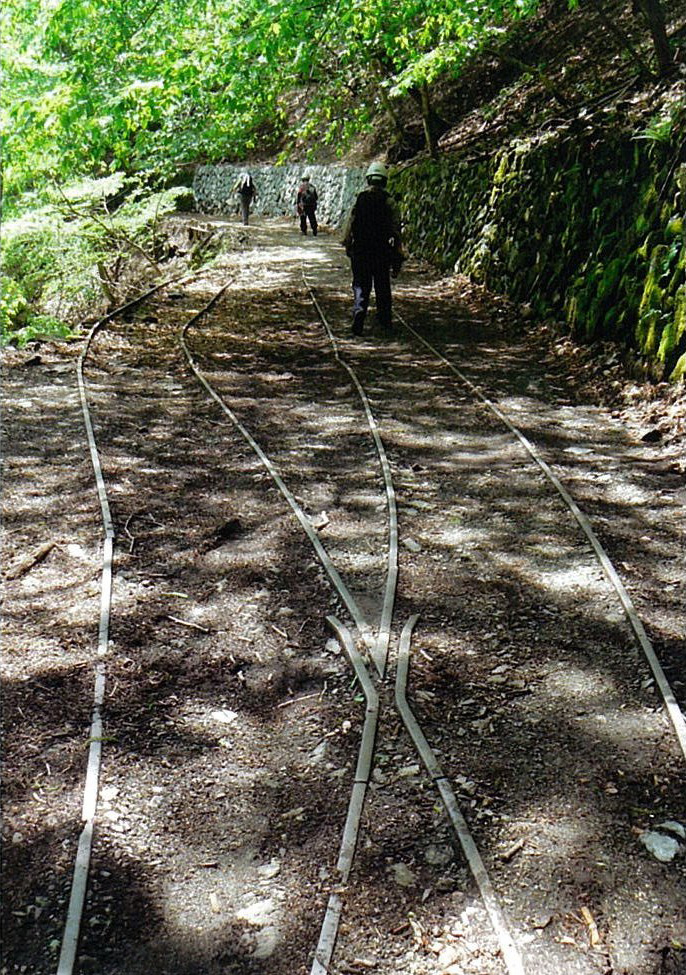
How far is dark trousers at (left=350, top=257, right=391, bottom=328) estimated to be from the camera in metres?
10.5

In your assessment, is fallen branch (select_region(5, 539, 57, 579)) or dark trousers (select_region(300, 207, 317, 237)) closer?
fallen branch (select_region(5, 539, 57, 579))

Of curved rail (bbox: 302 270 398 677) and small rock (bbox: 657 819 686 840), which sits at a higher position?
curved rail (bbox: 302 270 398 677)

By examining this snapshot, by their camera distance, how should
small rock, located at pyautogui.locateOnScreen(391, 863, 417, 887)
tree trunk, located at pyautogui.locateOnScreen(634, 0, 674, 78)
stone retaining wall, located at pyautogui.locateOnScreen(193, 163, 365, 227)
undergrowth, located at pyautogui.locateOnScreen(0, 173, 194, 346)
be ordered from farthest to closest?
stone retaining wall, located at pyautogui.locateOnScreen(193, 163, 365, 227), undergrowth, located at pyautogui.locateOnScreen(0, 173, 194, 346), tree trunk, located at pyautogui.locateOnScreen(634, 0, 674, 78), small rock, located at pyautogui.locateOnScreen(391, 863, 417, 887)

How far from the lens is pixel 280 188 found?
31875mm

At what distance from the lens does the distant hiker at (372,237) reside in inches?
401

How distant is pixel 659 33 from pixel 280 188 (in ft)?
76.7

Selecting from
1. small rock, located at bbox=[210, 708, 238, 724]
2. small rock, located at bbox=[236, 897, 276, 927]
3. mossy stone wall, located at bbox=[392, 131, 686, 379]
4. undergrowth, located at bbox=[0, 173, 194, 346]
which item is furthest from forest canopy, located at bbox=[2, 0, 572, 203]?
small rock, located at bbox=[236, 897, 276, 927]

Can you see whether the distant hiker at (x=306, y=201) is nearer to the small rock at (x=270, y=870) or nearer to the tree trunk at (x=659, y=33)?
the tree trunk at (x=659, y=33)

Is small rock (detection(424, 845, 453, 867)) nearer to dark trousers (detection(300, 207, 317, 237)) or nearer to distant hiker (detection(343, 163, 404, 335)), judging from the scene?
distant hiker (detection(343, 163, 404, 335))

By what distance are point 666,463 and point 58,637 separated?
4.62 metres

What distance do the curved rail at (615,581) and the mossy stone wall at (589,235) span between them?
5.25ft

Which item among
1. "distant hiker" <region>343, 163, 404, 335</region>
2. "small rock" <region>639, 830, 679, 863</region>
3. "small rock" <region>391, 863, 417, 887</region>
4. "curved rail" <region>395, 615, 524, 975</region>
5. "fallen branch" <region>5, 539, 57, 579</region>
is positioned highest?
"distant hiker" <region>343, 163, 404, 335</region>

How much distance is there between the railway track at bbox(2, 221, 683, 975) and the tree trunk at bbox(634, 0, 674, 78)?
17.4ft

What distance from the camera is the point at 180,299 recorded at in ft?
45.9
